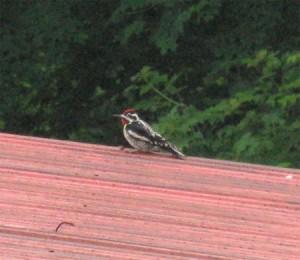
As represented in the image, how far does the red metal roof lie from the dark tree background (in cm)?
417

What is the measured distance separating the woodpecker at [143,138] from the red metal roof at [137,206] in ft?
3.15

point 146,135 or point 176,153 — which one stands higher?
point 176,153

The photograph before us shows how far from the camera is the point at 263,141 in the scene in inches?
303

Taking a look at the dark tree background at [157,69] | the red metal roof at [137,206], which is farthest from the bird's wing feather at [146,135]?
the dark tree background at [157,69]

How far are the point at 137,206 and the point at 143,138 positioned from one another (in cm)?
267

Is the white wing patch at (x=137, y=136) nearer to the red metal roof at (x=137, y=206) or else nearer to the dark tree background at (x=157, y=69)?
the red metal roof at (x=137, y=206)

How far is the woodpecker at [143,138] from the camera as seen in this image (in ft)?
17.0

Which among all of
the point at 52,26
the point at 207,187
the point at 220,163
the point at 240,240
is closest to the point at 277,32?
the point at 52,26

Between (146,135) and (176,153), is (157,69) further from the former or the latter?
(176,153)

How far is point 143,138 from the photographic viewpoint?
5570 mm

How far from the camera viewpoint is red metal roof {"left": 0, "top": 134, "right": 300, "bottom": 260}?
246cm

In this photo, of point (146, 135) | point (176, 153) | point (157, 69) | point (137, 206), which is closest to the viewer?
point (137, 206)

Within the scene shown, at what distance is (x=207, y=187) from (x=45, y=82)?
22.8 feet

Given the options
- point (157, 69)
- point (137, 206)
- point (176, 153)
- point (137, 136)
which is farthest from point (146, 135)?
point (157, 69)
